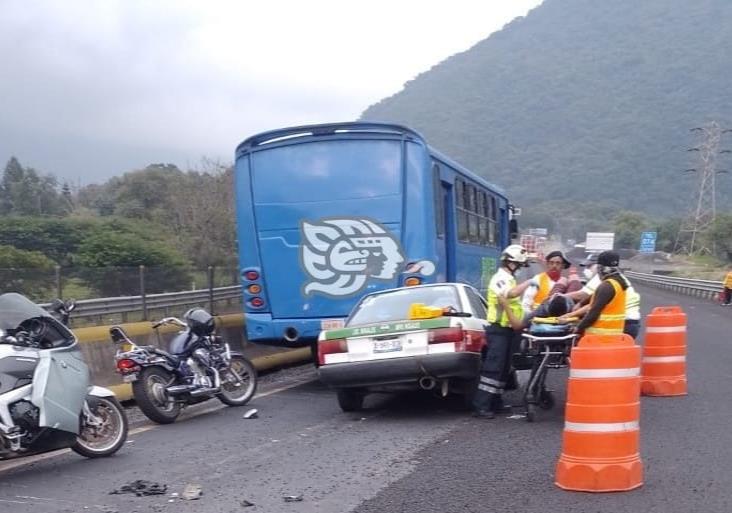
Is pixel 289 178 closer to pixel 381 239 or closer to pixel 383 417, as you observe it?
pixel 381 239

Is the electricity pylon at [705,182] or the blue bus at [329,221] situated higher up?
the electricity pylon at [705,182]

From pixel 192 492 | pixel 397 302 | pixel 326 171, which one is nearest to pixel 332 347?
pixel 397 302

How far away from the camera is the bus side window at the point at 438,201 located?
42.4 ft

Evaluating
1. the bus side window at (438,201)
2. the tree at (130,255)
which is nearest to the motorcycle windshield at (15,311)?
the bus side window at (438,201)

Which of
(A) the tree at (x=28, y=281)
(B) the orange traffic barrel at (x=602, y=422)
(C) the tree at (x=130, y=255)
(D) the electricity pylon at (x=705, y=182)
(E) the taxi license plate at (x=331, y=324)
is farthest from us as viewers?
(D) the electricity pylon at (x=705, y=182)

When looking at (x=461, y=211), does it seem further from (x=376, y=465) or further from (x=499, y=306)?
(x=376, y=465)

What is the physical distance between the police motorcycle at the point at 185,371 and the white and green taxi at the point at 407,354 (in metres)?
1.50

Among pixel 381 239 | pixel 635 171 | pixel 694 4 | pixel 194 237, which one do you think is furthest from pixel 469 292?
pixel 694 4

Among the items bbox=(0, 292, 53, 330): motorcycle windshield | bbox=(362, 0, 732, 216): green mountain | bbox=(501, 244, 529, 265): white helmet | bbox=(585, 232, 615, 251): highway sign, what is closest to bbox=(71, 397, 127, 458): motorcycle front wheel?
bbox=(0, 292, 53, 330): motorcycle windshield

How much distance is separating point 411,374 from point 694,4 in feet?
688

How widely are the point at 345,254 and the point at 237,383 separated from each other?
8.18 feet

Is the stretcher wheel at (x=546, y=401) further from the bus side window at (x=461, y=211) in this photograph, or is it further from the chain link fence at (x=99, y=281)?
the chain link fence at (x=99, y=281)

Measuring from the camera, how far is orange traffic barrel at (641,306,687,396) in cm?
1110

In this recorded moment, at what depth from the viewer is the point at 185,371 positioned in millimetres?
10273
